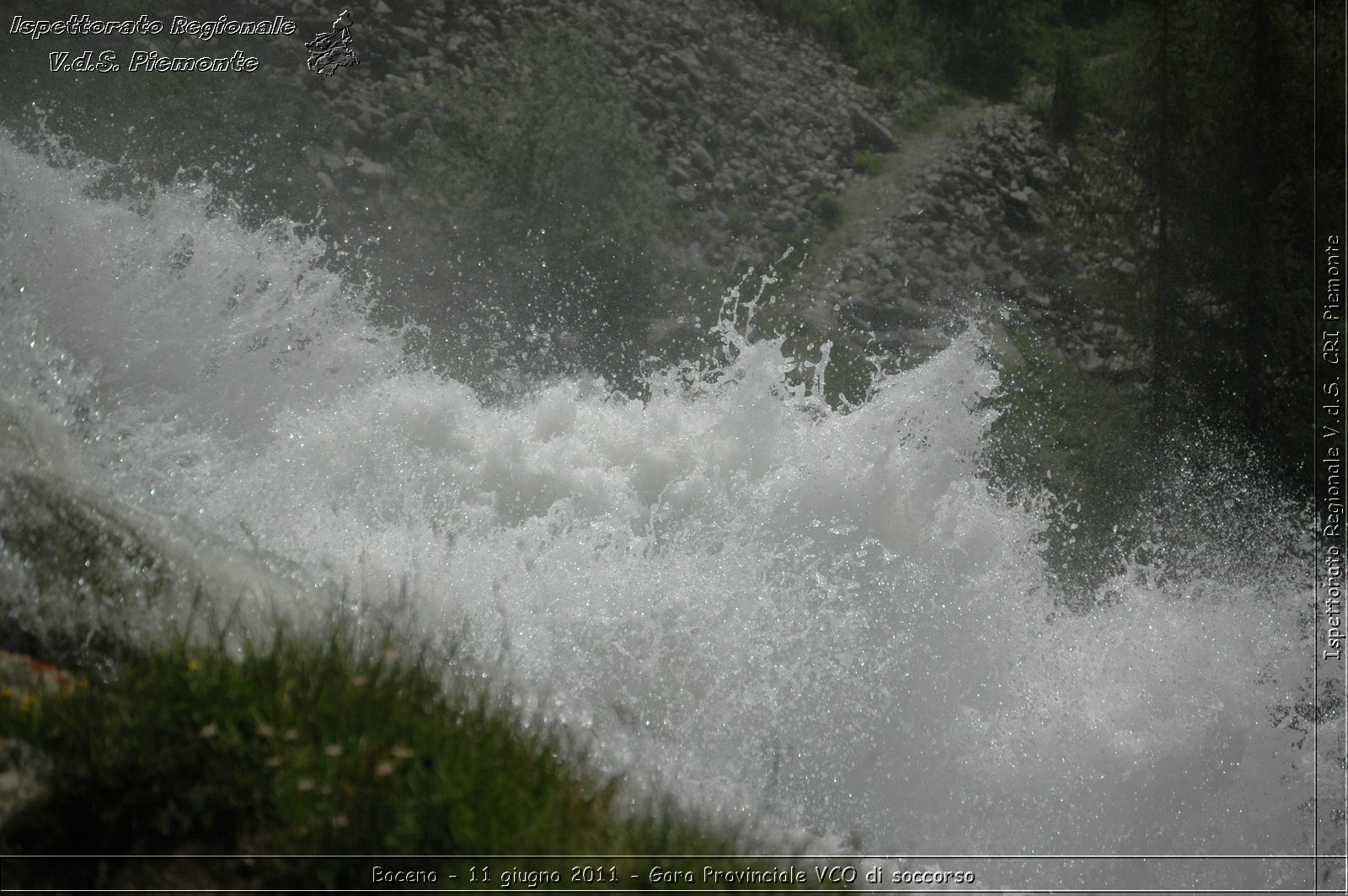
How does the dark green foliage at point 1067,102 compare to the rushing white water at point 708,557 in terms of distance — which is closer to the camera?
the rushing white water at point 708,557

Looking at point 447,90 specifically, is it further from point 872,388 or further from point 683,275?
point 872,388

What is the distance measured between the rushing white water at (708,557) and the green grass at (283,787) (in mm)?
910

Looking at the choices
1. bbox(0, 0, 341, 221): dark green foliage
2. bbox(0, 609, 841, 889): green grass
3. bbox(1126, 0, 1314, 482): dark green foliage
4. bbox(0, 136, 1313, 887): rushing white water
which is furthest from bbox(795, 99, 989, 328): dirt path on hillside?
bbox(0, 609, 841, 889): green grass

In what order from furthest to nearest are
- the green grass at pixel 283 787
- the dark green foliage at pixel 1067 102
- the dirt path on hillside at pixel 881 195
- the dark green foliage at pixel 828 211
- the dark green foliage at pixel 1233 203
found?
the dark green foliage at pixel 1067 102, the dark green foliage at pixel 828 211, the dirt path on hillside at pixel 881 195, the dark green foliage at pixel 1233 203, the green grass at pixel 283 787

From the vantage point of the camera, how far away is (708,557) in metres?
4.37

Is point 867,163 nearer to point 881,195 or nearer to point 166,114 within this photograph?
point 881,195

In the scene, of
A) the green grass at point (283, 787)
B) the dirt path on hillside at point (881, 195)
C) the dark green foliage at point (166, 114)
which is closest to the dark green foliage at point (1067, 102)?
the dirt path on hillside at point (881, 195)

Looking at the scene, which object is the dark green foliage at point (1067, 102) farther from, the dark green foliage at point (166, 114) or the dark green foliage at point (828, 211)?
the dark green foliage at point (166, 114)

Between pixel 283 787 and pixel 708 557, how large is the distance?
243cm

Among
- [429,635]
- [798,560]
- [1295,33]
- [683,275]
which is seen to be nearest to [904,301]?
[683,275]

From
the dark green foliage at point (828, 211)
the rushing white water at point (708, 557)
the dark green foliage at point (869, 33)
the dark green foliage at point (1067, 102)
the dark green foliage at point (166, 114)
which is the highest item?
the dark green foliage at point (869, 33)

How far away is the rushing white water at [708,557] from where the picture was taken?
3822mm

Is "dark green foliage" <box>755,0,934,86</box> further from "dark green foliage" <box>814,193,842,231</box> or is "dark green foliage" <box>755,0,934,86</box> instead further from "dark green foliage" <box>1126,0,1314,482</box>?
"dark green foliage" <box>1126,0,1314,482</box>

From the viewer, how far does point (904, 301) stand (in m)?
7.61
